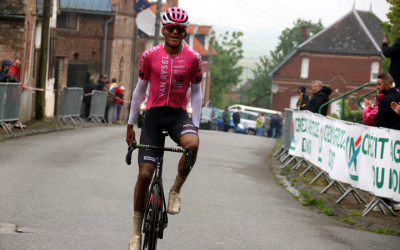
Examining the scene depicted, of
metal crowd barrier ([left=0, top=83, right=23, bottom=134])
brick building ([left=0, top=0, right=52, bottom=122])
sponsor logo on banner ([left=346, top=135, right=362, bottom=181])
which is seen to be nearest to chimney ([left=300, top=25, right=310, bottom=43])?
brick building ([left=0, top=0, right=52, bottom=122])

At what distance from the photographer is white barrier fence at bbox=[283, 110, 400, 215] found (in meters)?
10.9

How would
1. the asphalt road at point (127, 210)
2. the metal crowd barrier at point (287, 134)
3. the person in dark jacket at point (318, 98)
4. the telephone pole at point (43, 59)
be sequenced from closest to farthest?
the asphalt road at point (127, 210), the person in dark jacket at point (318, 98), the metal crowd barrier at point (287, 134), the telephone pole at point (43, 59)

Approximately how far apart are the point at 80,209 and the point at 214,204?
2220 millimetres

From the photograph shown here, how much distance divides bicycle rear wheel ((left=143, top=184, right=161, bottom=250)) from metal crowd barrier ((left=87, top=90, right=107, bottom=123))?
24.1 metres

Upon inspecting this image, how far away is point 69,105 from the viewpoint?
90.8 ft

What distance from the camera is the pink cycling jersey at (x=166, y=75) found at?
7.15 meters

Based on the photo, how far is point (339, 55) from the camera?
265 feet

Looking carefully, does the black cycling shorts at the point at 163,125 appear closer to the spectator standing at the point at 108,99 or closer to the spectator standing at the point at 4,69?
the spectator standing at the point at 4,69

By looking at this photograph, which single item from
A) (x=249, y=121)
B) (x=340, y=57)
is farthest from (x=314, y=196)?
(x=340, y=57)

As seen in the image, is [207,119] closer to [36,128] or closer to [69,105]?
[69,105]

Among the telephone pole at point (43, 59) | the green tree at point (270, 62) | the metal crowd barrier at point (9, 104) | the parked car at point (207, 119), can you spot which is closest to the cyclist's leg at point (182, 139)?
the metal crowd barrier at point (9, 104)

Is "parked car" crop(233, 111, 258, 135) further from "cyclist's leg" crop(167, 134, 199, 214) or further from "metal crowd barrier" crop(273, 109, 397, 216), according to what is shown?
"cyclist's leg" crop(167, 134, 199, 214)

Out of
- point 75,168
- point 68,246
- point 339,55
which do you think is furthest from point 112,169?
point 339,55

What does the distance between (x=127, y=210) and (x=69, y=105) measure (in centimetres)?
1796
